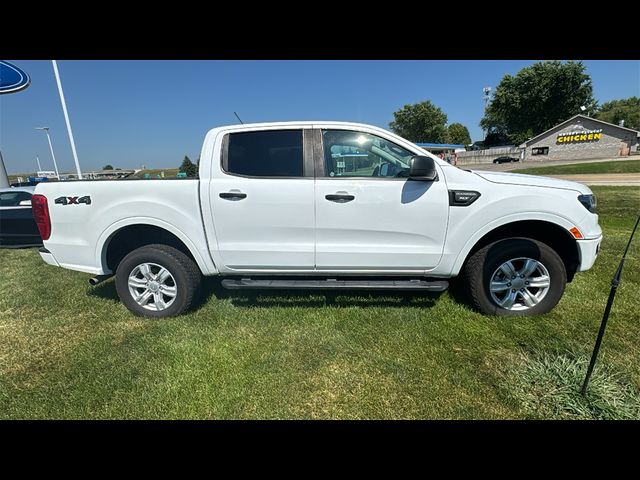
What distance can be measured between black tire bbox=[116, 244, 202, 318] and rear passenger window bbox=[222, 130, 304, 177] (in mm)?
1084

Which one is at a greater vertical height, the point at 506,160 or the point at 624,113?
the point at 624,113

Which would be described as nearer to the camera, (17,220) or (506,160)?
(17,220)

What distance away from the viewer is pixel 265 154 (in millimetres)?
3000

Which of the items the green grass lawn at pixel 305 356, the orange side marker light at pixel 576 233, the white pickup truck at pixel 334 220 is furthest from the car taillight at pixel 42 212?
the orange side marker light at pixel 576 233

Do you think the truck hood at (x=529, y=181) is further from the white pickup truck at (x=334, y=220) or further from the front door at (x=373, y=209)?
the front door at (x=373, y=209)

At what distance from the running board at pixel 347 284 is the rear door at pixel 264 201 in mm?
146

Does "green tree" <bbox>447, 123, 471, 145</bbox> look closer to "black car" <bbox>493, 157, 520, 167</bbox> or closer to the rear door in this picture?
"black car" <bbox>493, 157, 520, 167</bbox>

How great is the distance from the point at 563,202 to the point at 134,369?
13.5 feet

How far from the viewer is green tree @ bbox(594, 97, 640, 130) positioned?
2232 inches

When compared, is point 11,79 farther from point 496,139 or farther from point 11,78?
point 496,139

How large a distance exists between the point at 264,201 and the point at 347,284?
3.75ft

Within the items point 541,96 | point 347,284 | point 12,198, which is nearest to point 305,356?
point 347,284

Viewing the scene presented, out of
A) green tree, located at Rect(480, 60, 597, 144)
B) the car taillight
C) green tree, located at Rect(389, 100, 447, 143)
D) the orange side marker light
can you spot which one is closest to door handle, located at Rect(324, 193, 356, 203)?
the orange side marker light
